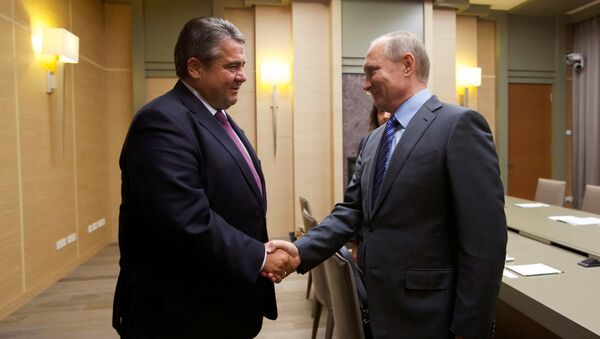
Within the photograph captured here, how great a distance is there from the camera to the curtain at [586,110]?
7531mm

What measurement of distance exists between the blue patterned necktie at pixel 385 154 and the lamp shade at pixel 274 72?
491cm

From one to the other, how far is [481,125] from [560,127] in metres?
7.54

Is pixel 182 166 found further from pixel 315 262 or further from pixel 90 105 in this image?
pixel 90 105

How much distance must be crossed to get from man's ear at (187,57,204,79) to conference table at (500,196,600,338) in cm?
155

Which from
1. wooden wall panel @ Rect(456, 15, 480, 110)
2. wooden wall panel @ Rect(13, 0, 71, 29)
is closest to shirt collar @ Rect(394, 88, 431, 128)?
wooden wall panel @ Rect(13, 0, 71, 29)

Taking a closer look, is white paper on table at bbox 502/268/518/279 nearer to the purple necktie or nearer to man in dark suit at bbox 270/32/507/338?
man in dark suit at bbox 270/32/507/338

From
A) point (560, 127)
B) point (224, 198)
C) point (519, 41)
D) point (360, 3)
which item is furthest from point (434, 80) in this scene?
point (224, 198)

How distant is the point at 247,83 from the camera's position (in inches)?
263

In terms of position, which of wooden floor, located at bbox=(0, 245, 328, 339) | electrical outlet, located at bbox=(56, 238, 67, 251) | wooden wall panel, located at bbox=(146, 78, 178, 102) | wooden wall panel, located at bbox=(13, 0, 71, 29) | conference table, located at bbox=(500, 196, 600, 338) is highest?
wooden wall panel, located at bbox=(13, 0, 71, 29)

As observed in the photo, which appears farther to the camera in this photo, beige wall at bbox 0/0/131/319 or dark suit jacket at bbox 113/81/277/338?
beige wall at bbox 0/0/131/319

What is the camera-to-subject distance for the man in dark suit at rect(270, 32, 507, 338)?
144 cm

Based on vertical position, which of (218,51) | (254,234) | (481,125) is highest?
(218,51)

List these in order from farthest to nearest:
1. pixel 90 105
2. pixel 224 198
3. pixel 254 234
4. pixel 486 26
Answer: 1. pixel 486 26
2. pixel 90 105
3. pixel 254 234
4. pixel 224 198

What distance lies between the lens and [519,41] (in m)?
7.68
